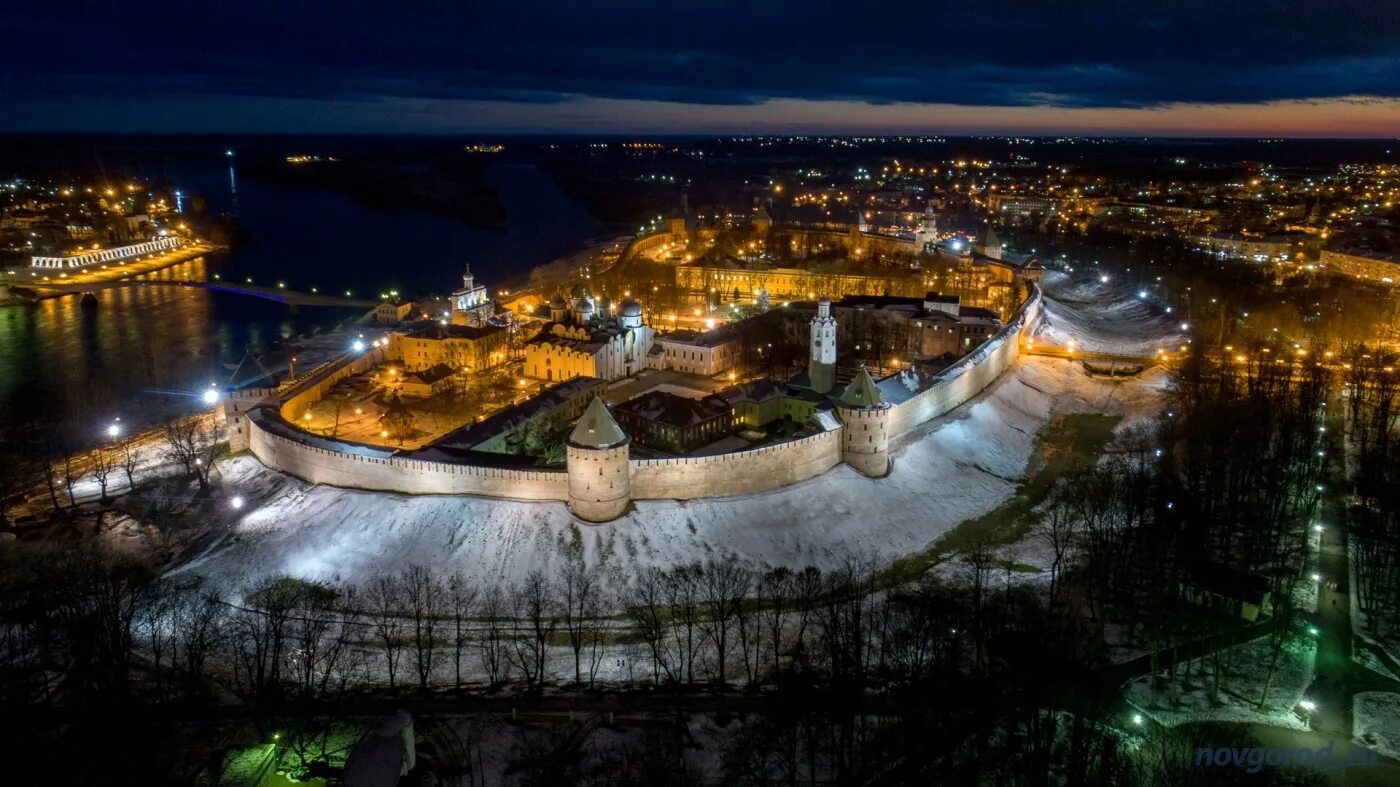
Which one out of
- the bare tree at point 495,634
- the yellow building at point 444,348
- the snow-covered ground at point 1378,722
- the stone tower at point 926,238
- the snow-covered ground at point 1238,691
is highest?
the stone tower at point 926,238

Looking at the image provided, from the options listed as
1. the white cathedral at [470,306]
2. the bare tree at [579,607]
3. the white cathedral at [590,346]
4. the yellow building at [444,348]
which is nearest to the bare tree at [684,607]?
the bare tree at [579,607]

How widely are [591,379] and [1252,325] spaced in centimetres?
3833

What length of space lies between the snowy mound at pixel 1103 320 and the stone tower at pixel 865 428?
23.7 meters

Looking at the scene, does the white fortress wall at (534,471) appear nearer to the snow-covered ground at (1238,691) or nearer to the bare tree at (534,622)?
the bare tree at (534,622)

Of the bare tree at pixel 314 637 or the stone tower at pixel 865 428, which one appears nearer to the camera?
the bare tree at pixel 314 637

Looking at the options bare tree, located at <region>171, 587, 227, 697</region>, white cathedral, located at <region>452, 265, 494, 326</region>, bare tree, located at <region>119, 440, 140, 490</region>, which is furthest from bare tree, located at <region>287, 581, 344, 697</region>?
white cathedral, located at <region>452, 265, 494, 326</region>

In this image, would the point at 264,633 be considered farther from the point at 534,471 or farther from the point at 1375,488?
the point at 1375,488

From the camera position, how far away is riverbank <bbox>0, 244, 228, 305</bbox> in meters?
67.2

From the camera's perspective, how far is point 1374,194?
399 feet

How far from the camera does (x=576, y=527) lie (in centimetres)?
2625

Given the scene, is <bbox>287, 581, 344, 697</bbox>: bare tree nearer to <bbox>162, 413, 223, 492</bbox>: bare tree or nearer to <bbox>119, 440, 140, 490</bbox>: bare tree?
<bbox>162, 413, 223, 492</bbox>: bare tree

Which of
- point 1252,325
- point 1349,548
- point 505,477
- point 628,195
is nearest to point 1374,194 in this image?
point 1252,325

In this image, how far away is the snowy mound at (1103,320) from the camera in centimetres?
5166

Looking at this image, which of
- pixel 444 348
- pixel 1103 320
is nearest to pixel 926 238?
pixel 1103 320
